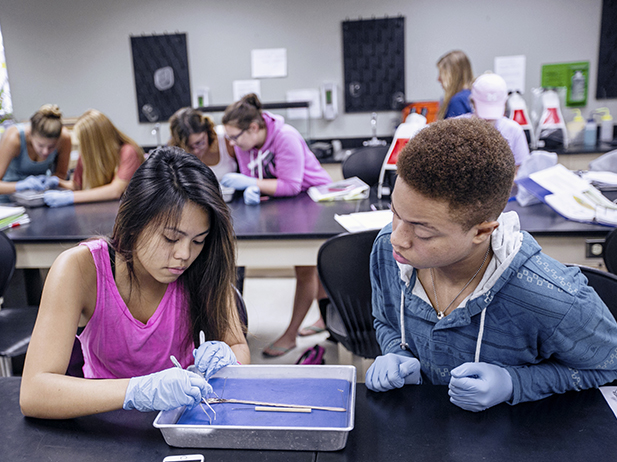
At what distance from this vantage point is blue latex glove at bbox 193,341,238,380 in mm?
933

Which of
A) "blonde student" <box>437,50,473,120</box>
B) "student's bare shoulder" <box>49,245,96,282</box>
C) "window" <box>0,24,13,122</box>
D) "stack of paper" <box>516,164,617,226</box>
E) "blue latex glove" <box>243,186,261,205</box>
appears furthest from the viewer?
"window" <box>0,24,13,122</box>

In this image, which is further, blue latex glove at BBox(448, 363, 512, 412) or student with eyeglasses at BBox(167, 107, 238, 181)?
student with eyeglasses at BBox(167, 107, 238, 181)

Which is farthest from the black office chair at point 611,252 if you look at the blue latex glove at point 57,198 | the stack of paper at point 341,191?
the blue latex glove at point 57,198

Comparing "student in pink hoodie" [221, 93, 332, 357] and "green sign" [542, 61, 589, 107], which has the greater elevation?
"green sign" [542, 61, 589, 107]

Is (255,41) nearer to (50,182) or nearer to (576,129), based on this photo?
(50,182)

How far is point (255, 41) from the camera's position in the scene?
165 inches

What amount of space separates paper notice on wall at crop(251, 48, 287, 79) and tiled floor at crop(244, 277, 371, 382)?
168 centimetres

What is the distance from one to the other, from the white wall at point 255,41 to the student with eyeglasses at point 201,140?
138 centimetres

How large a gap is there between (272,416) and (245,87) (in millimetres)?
3792

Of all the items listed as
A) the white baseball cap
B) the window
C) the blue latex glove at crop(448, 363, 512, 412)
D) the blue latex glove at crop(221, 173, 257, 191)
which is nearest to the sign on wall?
the window

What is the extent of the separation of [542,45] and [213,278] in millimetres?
3686

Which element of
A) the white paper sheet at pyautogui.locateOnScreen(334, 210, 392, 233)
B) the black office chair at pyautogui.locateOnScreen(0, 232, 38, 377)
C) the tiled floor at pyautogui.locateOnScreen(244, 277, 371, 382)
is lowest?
the tiled floor at pyautogui.locateOnScreen(244, 277, 371, 382)

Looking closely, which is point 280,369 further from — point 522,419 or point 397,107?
point 397,107

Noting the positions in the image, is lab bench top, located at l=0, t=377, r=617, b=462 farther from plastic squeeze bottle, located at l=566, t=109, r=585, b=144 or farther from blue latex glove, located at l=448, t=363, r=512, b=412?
plastic squeeze bottle, located at l=566, t=109, r=585, b=144
